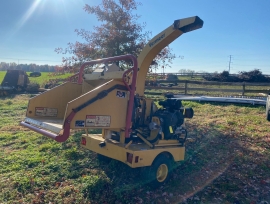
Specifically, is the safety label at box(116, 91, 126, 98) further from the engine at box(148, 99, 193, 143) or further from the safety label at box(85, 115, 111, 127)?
the engine at box(148, 99, 193, 143)

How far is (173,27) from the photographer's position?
4961 mm

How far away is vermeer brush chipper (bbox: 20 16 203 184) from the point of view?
4.18 metres

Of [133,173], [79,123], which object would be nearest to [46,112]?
[79,123]

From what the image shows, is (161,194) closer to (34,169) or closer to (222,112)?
(34,169)

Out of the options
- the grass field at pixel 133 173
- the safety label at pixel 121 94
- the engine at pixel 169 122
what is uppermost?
the safety label at pixel 121 94

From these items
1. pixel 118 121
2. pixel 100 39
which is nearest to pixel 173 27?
pixel 118 121

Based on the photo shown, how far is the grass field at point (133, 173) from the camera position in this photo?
453 cm

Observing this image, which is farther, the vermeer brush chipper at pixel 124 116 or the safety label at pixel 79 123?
the vermeer brush chipper at pixel 124 116

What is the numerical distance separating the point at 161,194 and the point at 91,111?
1.95 meters

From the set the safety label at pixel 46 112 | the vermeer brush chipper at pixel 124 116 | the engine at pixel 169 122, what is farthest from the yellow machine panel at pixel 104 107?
the safety label at pixel 46 112

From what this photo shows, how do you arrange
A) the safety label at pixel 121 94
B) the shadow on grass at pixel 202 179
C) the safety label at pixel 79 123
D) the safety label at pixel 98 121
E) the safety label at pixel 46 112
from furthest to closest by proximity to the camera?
the safety label at pixel 46 112 < the shadow on grass at pixel 202 179 < the safety label at pixel 121 94 < the safety label at pixel 98 121 < the safety label at pixel 79 123

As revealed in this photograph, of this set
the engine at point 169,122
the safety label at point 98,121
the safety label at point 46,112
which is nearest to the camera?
the safety label at point 98,121

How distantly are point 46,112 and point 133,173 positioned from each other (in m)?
2.16

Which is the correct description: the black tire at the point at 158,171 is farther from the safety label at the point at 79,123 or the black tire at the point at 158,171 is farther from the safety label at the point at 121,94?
the safety label at the point at 79,123
